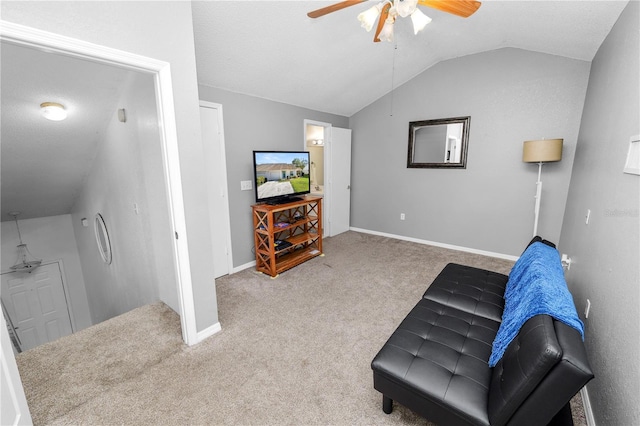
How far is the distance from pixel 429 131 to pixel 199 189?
3571 millimetres

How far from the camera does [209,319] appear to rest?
221 centimetres

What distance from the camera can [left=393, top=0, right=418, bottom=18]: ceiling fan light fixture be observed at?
1523 millimetres

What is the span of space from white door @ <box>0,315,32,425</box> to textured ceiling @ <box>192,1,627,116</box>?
90.9 inches

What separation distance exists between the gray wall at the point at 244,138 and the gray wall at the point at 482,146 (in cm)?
179

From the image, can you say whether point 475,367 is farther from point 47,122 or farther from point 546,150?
point 47,122

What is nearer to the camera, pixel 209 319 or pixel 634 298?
pixel 634 298

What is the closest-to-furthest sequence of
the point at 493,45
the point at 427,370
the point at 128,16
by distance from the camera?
the point at 427,370, the point at 128,16, the point at 493,45

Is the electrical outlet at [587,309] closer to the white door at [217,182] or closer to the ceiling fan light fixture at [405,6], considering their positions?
the ceiling fan light fixture at [405,6]

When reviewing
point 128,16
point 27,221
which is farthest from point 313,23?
point 27,221

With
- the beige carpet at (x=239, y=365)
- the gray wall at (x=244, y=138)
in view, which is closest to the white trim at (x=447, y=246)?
the beige carpet at (x=239, y=365)

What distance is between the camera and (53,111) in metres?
2.24

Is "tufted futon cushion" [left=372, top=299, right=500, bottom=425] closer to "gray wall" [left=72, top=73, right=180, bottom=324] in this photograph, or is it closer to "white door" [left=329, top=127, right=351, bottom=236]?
"gray wall" [left=72, top=73, right=180, bottom=324]

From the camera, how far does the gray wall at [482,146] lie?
130 inches

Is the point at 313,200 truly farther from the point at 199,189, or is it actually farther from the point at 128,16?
the point at 128,16
